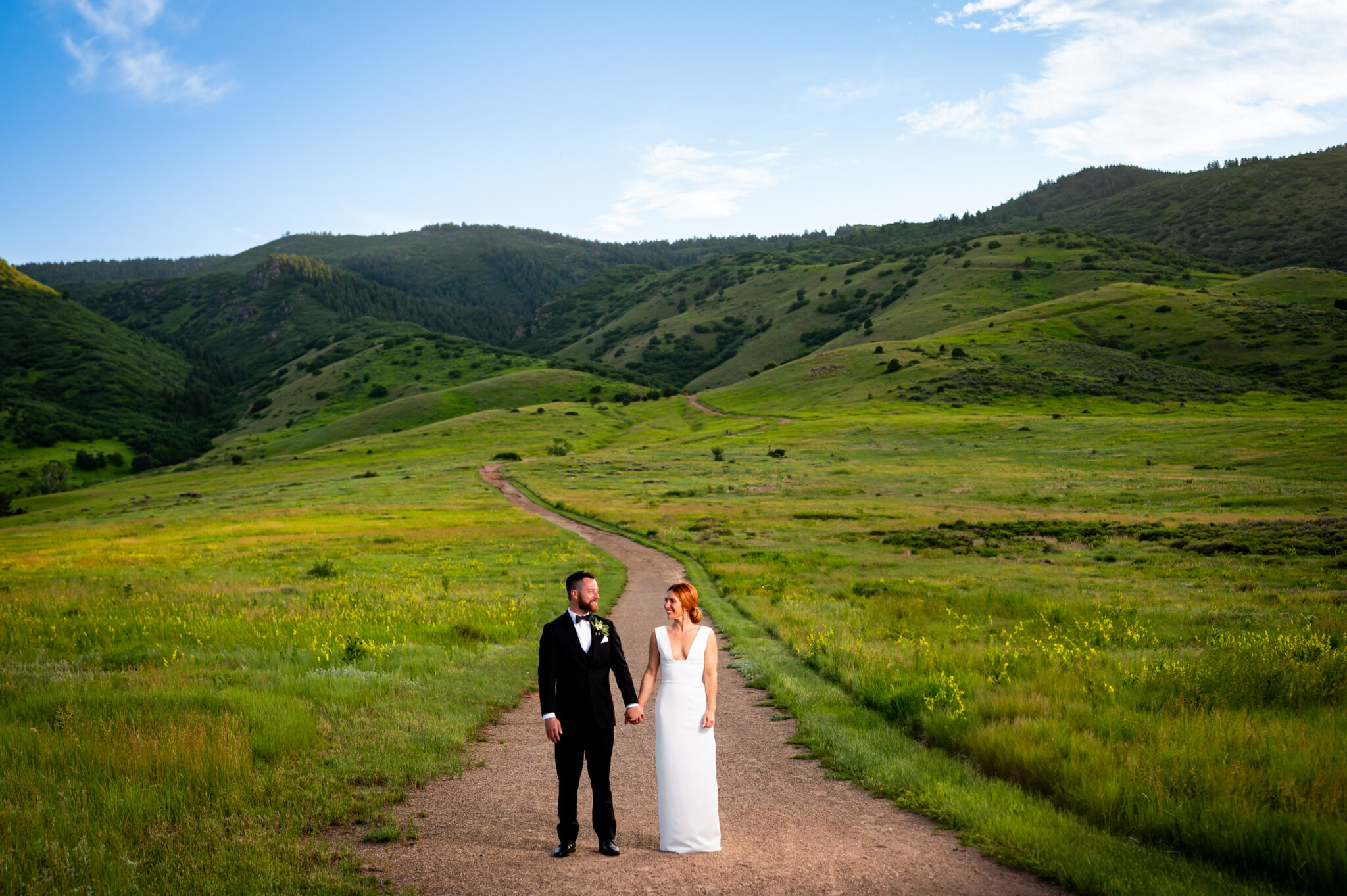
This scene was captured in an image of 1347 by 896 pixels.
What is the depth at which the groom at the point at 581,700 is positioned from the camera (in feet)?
23.4

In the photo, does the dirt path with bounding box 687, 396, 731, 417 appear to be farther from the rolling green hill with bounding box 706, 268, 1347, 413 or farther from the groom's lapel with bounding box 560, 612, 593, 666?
the groom's lapel with bounding box 560, 612, 593, 666

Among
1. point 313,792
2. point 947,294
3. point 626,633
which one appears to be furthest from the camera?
point 947,294

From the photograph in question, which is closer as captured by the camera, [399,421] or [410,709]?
[410,709]

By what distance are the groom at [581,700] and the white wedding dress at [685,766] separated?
366mm

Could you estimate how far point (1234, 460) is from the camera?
58125 millimetres

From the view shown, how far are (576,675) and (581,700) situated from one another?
0.84 ft

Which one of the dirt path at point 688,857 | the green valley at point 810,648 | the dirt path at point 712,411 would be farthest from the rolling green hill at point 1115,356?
the dirt path at point 688,857

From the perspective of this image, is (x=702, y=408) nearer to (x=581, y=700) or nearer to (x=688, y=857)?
(x=581, y=700)

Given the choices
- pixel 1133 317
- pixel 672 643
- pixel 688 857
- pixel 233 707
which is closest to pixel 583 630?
pixel 672 643

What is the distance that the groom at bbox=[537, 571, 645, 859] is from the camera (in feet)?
23.4

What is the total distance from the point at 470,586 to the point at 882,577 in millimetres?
13861

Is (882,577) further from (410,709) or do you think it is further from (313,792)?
(313,792)

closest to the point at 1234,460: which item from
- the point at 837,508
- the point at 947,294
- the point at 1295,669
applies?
the point at 837,508

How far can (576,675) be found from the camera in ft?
23.9
